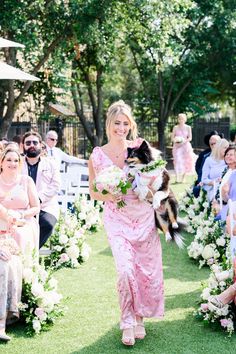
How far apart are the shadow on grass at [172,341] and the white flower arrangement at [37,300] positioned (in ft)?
2.03

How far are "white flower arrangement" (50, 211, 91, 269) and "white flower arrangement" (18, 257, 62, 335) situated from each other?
220 cm

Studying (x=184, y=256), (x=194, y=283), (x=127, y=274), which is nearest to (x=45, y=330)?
(x=127, y=274)

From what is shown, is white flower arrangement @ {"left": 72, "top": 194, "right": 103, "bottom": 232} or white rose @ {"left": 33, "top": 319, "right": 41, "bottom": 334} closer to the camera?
white rose @ {"left": 33, "top": 319, "right": 41, "bottom": 334}

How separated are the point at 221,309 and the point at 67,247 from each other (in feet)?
11.3

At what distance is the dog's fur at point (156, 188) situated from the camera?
5.50 metres

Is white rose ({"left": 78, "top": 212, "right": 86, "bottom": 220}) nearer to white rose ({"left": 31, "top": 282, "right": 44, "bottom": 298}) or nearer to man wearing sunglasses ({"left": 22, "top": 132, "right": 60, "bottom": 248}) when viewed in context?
man wearing sunglasses ({"left": 22, "top": 132, "right": 60, "bottom": 248})

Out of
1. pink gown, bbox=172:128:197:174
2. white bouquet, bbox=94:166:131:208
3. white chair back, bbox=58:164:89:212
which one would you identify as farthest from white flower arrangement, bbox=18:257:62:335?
pink gown, bbox=172:128:197:174

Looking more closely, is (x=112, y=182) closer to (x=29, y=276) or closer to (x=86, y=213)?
(x=29, y=276)

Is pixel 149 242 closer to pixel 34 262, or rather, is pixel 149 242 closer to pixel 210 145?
pixel 34 262

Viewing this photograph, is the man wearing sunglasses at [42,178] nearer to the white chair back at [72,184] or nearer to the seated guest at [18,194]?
the seated guest at [18,194]

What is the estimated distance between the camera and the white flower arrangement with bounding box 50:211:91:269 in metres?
8.56

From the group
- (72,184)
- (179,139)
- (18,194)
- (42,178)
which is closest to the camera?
(18,194)

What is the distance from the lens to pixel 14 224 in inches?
252

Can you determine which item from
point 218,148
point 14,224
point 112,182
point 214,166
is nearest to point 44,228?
point 14,224
